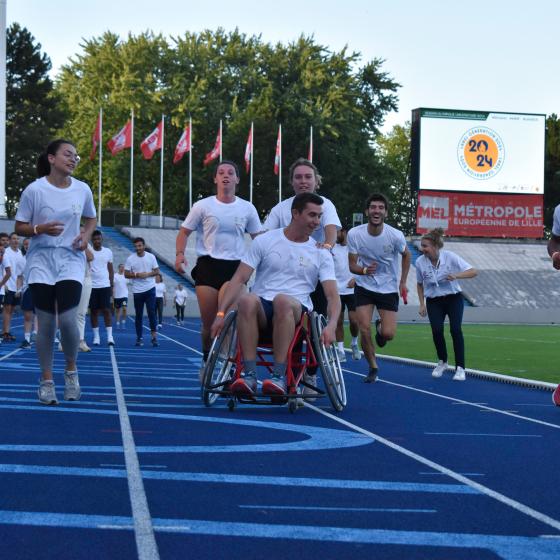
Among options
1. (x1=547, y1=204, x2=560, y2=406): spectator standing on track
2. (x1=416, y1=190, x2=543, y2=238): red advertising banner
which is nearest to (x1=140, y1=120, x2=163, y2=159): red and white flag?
(x1=416, y1=190, x2=543, y2=238): red advertising banner

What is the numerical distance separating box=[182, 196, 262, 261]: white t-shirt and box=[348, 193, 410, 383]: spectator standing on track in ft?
7.62

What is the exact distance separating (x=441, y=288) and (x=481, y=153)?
136ft

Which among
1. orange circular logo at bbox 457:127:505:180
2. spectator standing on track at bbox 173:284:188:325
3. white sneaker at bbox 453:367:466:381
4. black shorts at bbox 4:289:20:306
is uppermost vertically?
orange circular logo at bbox 457:127:505:180

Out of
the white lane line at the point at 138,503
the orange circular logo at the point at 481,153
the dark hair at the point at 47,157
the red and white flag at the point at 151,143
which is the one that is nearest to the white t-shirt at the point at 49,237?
the dark hair at the point at 47,157

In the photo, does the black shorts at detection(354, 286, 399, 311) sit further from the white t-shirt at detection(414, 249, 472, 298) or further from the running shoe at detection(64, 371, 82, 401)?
the running shoe at detection(64, 371, 82, 401)

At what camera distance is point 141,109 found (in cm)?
6506

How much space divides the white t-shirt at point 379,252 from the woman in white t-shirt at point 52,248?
4.35 m

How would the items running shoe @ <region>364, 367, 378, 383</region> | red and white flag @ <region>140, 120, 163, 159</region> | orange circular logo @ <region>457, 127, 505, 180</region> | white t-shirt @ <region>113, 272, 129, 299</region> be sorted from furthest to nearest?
red and white flag @ <region>140, 120, 163, 159</region> < orange circular logo @ <region>457, 127, 505, 180</region> < white t-shirt @ <region>113, 272, 129, 299</region> < running shoe @ <region>364, 367, 378, 383</region>

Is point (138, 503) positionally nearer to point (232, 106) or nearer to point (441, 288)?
point (441, 288)

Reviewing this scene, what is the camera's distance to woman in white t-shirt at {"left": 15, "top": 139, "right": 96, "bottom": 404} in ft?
29.4

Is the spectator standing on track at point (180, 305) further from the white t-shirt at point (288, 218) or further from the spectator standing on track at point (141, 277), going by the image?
the white t-shirt at point (288, 218)

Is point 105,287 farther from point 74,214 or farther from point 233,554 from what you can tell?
point 233,554

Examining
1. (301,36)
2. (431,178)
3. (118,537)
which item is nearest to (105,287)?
(118,537)

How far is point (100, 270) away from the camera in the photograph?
19.8m
